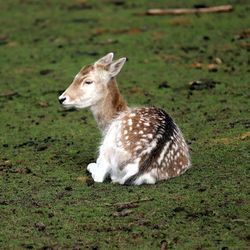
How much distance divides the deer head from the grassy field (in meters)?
0.54

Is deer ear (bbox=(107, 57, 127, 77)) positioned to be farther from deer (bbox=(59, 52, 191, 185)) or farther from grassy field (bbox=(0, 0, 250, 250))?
grassy field (bbox=(0, 0, 250, 250))

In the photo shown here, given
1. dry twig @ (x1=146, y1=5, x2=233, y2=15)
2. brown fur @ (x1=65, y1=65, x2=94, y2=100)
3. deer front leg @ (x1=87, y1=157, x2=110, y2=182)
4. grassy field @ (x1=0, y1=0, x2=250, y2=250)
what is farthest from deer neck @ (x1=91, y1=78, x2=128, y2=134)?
dry twig @ (x1=146, y1=5, x2=233, y2=15)

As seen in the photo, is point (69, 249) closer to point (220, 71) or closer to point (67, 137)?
point (67, 137)

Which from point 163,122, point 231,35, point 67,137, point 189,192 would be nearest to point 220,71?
point 231,35

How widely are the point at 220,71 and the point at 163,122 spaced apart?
4.87 meters

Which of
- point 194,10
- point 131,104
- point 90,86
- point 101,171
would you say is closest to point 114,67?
point 90,86

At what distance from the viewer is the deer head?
28.7 ft

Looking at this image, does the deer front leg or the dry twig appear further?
the dry twig

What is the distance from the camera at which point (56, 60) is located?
13508 mm

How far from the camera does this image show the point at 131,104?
36.5 ft

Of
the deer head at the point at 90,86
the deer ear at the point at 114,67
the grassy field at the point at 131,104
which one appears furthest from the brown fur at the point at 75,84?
the grassy field at the point at 131,104

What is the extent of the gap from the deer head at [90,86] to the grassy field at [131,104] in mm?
545

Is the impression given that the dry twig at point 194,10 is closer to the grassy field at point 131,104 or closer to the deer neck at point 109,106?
the grassy field at point 131,104

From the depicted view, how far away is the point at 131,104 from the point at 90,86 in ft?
7.89
